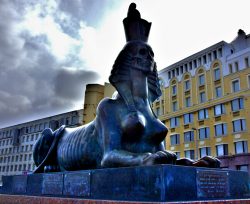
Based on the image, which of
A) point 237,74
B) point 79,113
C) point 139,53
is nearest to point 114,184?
point 139,53

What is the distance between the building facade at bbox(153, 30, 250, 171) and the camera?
34.1 meters

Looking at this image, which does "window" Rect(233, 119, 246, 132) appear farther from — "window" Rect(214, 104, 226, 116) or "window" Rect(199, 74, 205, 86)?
"window" Rect(199, 74, 205, 86)

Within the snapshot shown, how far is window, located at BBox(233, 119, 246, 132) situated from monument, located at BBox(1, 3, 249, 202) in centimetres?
3086

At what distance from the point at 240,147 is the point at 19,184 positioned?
3092 centimetres

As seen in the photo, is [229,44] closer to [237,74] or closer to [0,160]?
[237,74]

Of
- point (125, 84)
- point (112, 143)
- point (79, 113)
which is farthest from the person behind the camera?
point (79, 113)

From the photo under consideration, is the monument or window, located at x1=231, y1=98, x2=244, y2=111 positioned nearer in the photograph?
the monument

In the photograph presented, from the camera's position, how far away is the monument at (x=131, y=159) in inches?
126

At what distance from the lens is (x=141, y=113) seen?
4.38 meters

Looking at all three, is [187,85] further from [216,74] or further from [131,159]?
[131,159]

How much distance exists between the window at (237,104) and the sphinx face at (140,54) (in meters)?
31.9

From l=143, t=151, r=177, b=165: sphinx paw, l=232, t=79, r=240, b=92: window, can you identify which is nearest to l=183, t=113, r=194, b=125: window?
l=232, t=79, r=240, b=92: window

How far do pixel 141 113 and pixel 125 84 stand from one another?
0.53 m

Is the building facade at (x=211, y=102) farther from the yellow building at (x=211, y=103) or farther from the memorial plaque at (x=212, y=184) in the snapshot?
the memorial plaque at (x=212, y=184)
